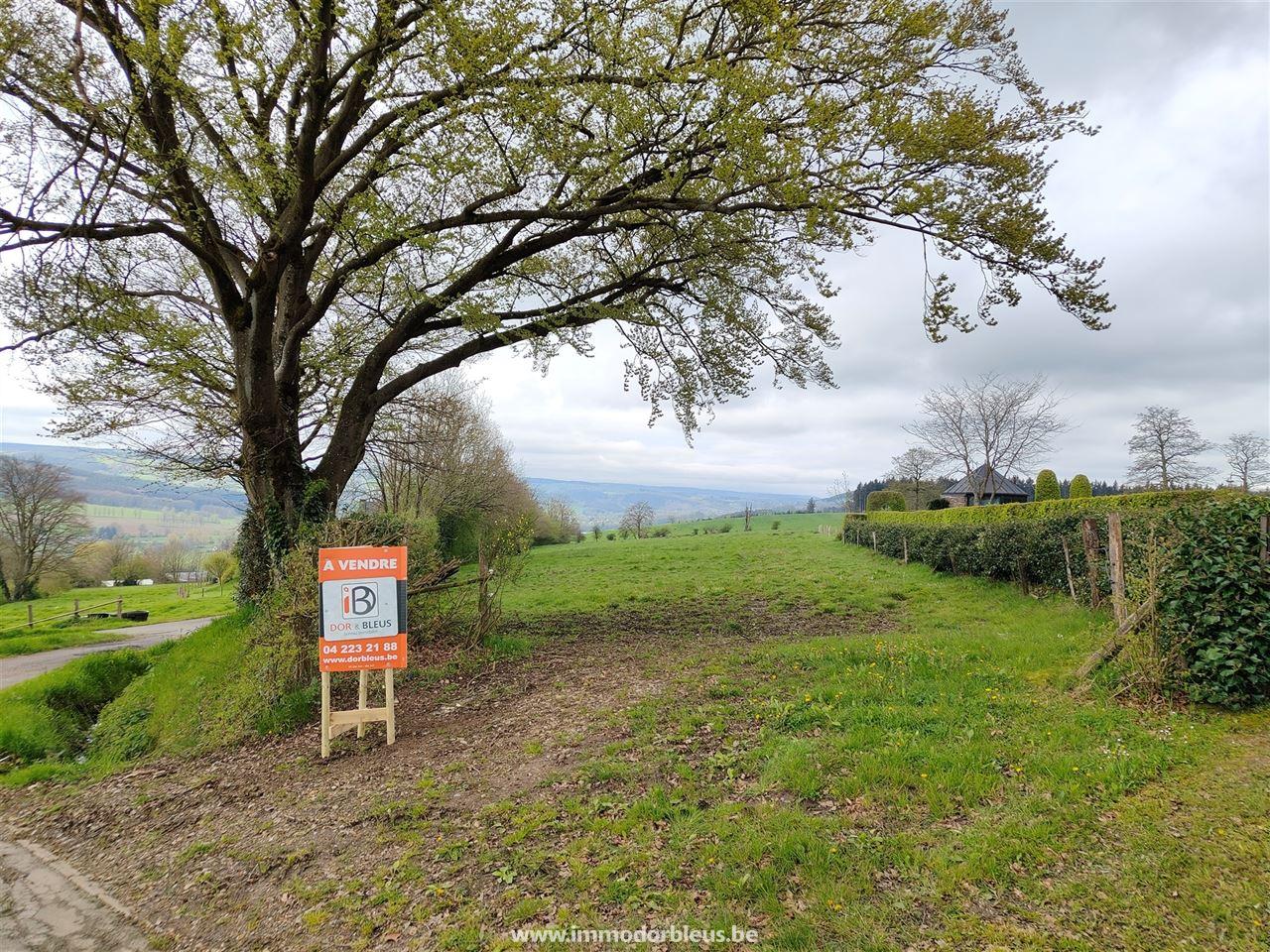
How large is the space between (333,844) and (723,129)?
8.78 metres

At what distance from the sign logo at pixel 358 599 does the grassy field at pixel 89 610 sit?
63.2 ft

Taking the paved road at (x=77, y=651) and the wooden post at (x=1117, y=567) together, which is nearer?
the wooden post at (x=1117, y=567)

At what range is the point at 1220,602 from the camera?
211 inches

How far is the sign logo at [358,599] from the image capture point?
21.6 feet

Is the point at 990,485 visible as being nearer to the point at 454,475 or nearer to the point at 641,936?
the point at 454,475

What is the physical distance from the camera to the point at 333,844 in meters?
4.51

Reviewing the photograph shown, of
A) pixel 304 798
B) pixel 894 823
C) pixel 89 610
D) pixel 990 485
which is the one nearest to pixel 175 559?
pixel 89 610

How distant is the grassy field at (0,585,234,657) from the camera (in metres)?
19.2

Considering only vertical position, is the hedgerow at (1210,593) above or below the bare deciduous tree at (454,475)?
below

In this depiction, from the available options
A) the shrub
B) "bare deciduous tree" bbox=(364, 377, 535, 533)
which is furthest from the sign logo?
the shrub

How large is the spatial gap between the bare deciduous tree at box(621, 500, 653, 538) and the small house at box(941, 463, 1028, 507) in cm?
2393

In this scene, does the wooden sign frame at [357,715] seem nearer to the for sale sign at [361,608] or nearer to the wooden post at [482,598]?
the for sale sign at [361,608]

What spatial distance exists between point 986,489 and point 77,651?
48567 mm

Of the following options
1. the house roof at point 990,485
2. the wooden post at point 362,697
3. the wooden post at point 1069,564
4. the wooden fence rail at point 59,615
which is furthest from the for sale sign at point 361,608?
the house roof at point 990,485
